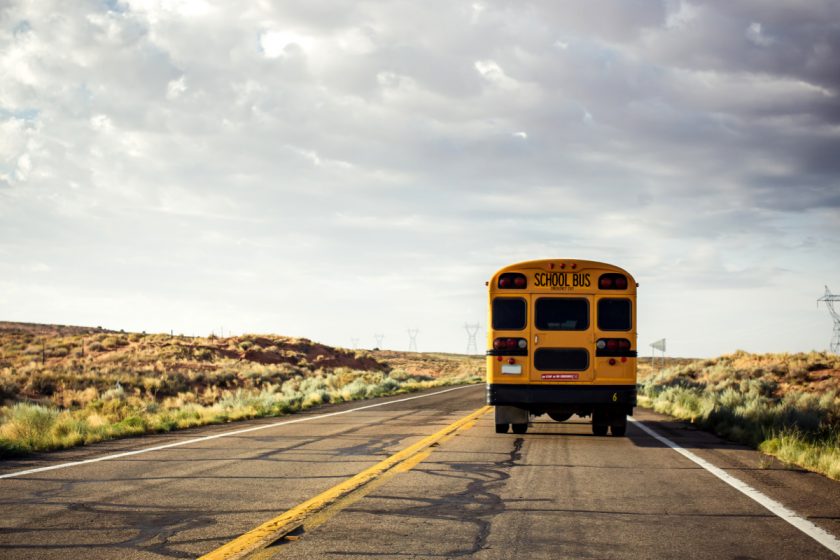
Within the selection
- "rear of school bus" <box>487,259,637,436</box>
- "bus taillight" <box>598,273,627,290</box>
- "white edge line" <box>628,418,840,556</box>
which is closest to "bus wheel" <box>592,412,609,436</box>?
"rear of school bus" <box>487,259,637,436</box>

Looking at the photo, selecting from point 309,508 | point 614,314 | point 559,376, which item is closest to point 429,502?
point 309,508

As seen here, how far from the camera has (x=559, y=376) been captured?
1337 centimetres

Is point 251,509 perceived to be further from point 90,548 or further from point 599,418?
point 599,418

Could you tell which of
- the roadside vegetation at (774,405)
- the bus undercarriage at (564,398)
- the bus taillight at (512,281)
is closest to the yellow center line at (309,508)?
the bus undercarriage at (564,398)

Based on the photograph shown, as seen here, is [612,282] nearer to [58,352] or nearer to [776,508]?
[776,508]

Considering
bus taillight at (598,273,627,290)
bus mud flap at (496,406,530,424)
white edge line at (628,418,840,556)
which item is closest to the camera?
white edge line at (628,418,840,556)

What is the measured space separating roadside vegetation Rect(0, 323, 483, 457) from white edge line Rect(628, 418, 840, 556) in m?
9.39

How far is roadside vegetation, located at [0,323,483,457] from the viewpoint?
1459 centimetres

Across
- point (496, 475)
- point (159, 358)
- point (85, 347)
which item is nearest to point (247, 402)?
point (496, 475)

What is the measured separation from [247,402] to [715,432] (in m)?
13.7

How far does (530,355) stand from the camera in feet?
44.4

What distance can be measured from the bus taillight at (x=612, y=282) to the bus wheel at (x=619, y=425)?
2.35 metres

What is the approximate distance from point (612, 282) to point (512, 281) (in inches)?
68.6

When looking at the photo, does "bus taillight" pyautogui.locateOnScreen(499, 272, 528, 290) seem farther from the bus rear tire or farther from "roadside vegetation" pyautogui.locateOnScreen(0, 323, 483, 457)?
"roadside vegetation" pyautogui.locateOnScreen(0, 323, 483, 457)
